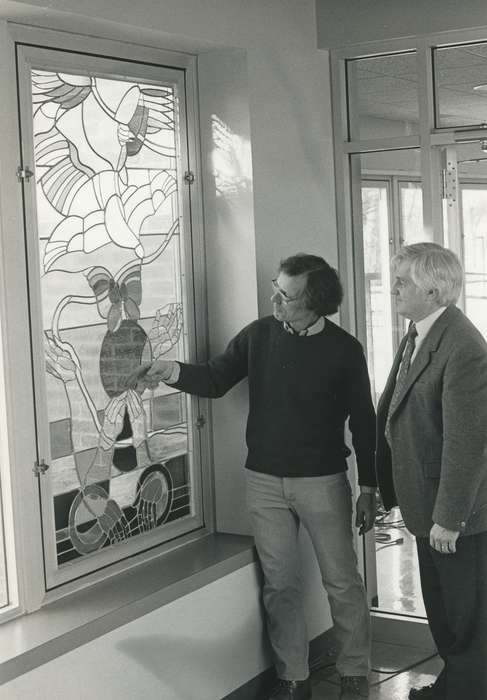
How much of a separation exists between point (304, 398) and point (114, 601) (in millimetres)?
1025

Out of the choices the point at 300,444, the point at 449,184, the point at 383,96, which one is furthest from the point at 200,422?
the point at 383,96

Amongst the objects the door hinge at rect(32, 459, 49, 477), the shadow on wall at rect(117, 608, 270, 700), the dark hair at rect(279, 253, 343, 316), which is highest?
the dark hair at rect(279, 253, 343, 316)

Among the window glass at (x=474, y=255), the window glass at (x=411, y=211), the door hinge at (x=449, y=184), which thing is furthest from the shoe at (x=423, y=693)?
the door hinge at (x=449, y=184)

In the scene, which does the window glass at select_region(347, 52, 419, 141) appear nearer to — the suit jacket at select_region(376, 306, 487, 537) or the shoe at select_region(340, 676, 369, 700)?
the suit jacket at select_region(376, 306, 487, 537)

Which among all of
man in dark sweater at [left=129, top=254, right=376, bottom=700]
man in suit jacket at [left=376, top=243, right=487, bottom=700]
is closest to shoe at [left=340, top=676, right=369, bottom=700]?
man in dark sweater at [left=129, top=254, right=376, bottom=700]

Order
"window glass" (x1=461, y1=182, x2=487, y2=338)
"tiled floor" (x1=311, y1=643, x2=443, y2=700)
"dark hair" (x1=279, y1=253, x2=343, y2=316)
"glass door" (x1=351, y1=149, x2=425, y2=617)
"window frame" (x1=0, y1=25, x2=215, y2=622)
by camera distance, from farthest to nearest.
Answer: "glass door" (x1=351, y1=149, x2=425, y2=617)
"window glass" (x1=461, y1=182, x2=487, y2=338)
"tiled floor" (x1=311, y1=643, x2=443, y2=700)
"dark hair" (x1=279, y1=253, x2=343, y2=316)
"window frame" (x1=0, y1=25, x2=215, y2=622)

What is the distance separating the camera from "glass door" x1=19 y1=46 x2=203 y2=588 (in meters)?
3.49

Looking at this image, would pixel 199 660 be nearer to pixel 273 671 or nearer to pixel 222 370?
pixel 273 671

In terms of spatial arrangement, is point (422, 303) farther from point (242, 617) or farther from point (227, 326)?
point (242, 617)

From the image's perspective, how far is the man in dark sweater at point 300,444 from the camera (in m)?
3.91

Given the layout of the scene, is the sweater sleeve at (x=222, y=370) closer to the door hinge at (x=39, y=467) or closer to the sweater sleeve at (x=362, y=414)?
the sweater sleeve at (x=362, y=414)

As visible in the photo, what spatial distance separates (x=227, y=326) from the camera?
4242 millimetres

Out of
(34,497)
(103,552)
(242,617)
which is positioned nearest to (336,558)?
(242,617)

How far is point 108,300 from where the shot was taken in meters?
3.77
